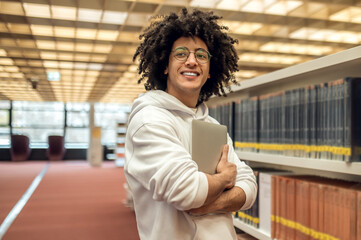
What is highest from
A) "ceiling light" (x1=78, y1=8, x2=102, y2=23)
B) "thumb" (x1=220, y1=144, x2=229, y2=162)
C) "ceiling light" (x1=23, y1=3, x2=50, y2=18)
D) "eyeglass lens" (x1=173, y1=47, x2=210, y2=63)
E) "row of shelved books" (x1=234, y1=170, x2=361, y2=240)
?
"ceiling light" (x1=78, y1=8, x2=102, y2=23)

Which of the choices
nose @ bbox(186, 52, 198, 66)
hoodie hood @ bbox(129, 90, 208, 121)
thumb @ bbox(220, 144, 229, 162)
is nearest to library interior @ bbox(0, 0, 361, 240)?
hoodie hood @ bbox(129, 90, 208, 121)

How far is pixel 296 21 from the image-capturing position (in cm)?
706

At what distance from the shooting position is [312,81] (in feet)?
6.78

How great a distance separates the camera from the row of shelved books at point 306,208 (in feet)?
4.80

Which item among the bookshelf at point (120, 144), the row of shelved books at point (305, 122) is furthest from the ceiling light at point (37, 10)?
the bookshelf at point (120, 144)

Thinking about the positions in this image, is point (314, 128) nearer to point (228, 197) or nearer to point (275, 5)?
point (228, 197)

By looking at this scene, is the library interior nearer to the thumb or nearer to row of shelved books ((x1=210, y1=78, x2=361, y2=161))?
row of shelved books ((x1=210, y1=78, x2=361, y2=161))

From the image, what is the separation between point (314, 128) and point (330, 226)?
450mm

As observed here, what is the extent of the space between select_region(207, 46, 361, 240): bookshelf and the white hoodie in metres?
0.55

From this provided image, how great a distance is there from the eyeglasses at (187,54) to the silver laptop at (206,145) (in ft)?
0.71

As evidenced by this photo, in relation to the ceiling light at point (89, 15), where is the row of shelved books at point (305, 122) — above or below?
below

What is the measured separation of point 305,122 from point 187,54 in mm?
835

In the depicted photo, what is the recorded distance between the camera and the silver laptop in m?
1.09

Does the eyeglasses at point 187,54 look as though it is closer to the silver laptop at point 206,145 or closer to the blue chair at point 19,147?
the silver laptop at point 206,145
